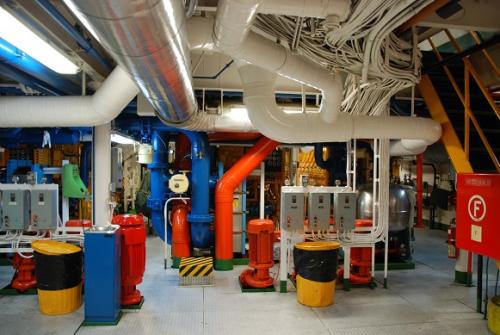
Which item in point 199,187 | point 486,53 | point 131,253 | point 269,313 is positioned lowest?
point 269,313

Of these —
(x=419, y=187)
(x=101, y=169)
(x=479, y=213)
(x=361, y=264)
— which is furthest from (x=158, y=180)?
(x=419, y=187)

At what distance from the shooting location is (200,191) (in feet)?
21.4

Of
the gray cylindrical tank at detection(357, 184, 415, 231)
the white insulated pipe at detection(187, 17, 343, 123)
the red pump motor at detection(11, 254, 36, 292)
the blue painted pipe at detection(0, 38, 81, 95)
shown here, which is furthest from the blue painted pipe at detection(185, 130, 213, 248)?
the white insulated pipe at detection(187, 17, 343, 123)

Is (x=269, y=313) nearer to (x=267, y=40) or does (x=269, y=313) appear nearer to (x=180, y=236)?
(x=180, y=236)

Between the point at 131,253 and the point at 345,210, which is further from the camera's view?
the point at 345,210

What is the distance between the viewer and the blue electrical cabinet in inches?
167

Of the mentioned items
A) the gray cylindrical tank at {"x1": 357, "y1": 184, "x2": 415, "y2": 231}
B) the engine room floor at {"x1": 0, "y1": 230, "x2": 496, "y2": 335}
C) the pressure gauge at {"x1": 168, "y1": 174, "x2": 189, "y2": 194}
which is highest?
the pressure gauge at {"x1": 168, "y1": 174, "x2": 189, "y2": 194}

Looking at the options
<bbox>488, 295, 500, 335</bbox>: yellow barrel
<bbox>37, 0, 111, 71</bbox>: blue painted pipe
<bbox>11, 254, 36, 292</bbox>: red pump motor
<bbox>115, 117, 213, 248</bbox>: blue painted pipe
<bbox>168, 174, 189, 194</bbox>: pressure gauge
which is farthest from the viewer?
<bbox>115, 117, 213, 248</bbox>: blue painted pipe

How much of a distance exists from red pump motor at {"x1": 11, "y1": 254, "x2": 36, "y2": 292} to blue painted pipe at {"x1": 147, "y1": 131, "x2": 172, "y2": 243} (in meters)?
2.28

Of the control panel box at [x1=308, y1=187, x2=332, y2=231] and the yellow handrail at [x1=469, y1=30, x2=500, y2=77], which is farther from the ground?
the yellow handrail at [x1=469, y1=30, x2=500, y2=77]

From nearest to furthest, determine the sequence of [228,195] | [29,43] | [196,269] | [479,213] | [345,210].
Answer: [29,43] → [479,213] → [345,210] → [196,269] → [228,195]

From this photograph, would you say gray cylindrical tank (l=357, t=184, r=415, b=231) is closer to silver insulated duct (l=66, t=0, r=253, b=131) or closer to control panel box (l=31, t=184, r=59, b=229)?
silver insulated duct (l=66, t=0, r=253, b=131)

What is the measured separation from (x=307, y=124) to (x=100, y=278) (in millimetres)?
3235

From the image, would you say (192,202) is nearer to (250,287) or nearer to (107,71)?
(250,287)
